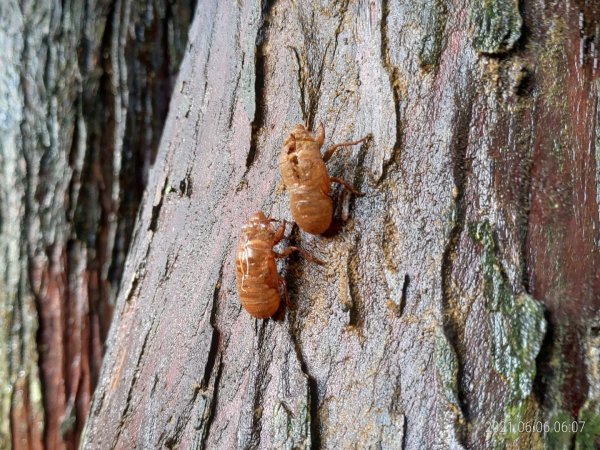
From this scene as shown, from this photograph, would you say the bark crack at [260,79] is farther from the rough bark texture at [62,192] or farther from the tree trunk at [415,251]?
the rough bark texture at [62,192]

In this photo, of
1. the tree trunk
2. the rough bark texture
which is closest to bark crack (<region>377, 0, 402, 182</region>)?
the tree trunk

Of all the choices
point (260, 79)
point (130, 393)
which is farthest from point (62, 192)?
point (260, 79)

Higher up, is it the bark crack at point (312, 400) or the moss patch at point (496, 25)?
the moss patch at point (496, 25)

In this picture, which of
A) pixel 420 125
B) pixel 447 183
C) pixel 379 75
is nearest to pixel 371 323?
pixel 447 183

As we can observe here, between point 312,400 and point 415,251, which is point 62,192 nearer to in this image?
point 312,400

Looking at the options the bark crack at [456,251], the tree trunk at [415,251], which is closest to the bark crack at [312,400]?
the tree trunk at [415,251]

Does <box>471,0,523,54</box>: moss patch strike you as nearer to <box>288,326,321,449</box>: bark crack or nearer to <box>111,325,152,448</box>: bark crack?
<box>288,326,321,449</box>: bark crack

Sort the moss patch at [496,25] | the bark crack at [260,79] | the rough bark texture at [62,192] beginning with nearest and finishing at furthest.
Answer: the moss patch at [496,25] → the bark crack at [260,79] → the rough bark texture at [62,192]
